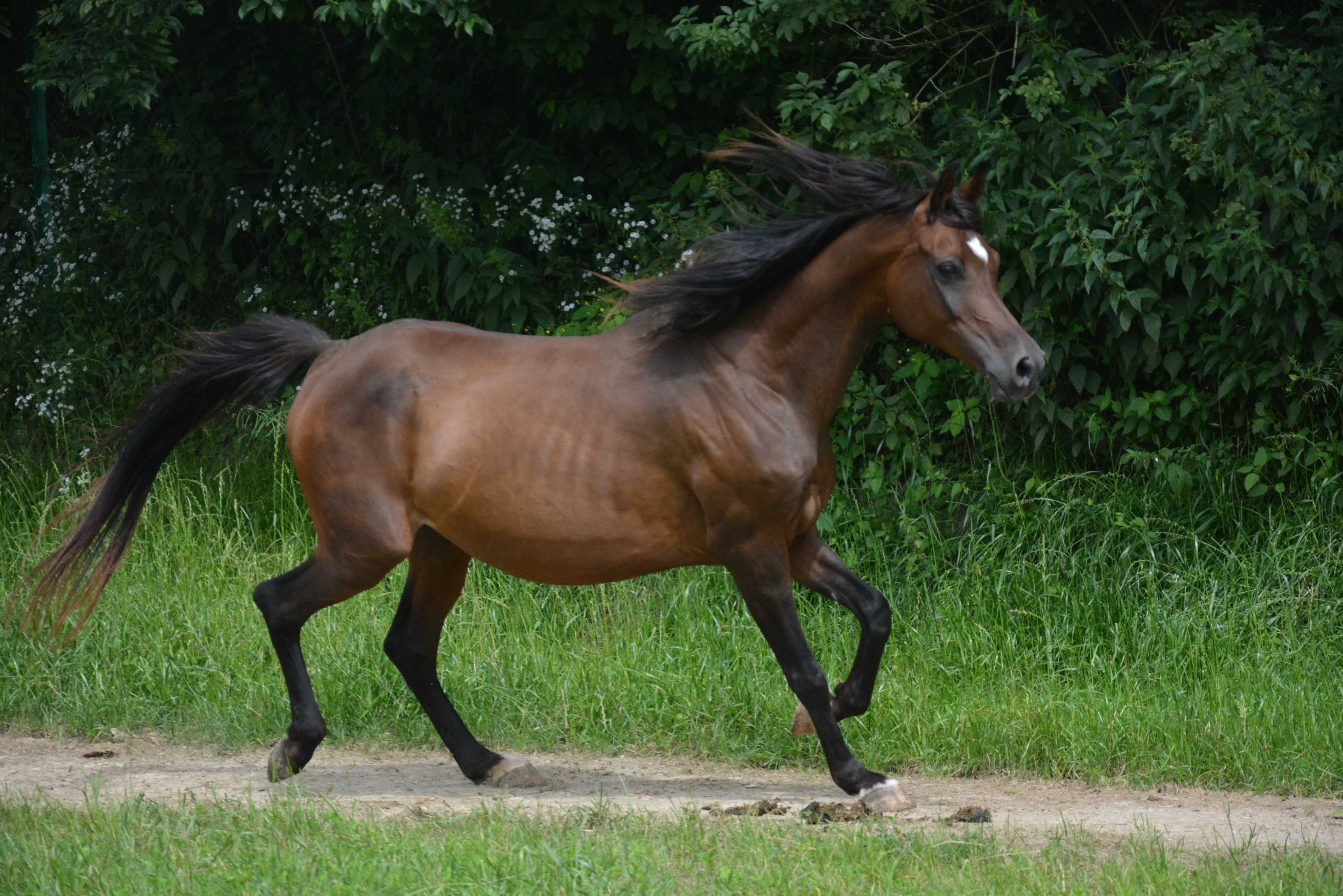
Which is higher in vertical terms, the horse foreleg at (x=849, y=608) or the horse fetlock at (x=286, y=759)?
the horse fetlock at (x=286, y=759)

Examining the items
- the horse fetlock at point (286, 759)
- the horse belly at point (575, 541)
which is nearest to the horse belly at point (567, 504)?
the horse belly at point (575, 541)

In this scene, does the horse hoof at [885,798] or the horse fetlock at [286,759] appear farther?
the horse fetlock at [286,759]

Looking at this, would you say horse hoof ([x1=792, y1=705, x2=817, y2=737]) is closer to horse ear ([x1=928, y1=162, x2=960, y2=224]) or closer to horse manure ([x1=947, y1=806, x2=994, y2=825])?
horse manure ([x1=947, y1=806, x2=994, y2=825])

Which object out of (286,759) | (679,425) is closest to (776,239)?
(679,425)

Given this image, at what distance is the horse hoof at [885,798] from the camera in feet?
15.0

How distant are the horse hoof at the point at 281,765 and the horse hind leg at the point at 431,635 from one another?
493mm

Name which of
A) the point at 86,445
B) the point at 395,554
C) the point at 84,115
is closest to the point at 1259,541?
the point at 395,554

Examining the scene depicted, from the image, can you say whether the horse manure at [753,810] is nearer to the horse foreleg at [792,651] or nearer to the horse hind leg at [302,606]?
the horse foreleg at [792,651]

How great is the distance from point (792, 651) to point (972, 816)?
0.76 metres

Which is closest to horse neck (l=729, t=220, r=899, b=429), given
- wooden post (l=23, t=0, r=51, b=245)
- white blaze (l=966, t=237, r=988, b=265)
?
white blaze (l=966, t=237, r=988, b=265)

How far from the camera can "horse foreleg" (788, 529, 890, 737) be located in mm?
4793

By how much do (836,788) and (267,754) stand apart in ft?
7.45

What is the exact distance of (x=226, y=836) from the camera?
13.6 ft

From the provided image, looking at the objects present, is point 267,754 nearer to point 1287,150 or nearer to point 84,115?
point 1287,150
